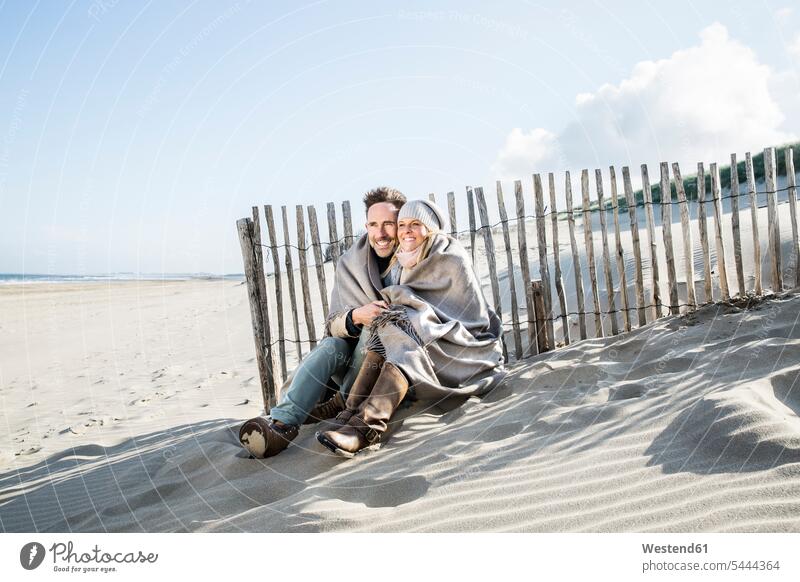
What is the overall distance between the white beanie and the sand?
1.25 meters

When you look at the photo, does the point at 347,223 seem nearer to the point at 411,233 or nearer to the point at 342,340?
the point at 411,233

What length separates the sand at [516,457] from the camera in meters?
2.33

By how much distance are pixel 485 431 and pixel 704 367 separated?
1508 mm

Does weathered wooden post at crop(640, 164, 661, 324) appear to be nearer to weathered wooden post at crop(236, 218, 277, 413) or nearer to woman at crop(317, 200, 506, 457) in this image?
woman at crop(317, 200, 506, 457)

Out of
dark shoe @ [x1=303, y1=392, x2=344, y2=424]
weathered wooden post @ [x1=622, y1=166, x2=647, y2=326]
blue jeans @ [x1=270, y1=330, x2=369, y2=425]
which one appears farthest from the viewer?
weathered wooden post @ [x1=622, y1=166, x2=647, y2=326]

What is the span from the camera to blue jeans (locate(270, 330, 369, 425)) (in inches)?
148

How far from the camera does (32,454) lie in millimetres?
4887

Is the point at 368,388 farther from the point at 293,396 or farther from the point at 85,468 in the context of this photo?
the point at 85,468

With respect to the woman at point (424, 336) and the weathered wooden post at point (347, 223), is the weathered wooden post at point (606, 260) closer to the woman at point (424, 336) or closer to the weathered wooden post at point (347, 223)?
the woman at point (424, 336)

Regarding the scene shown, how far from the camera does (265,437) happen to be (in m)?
3.56
